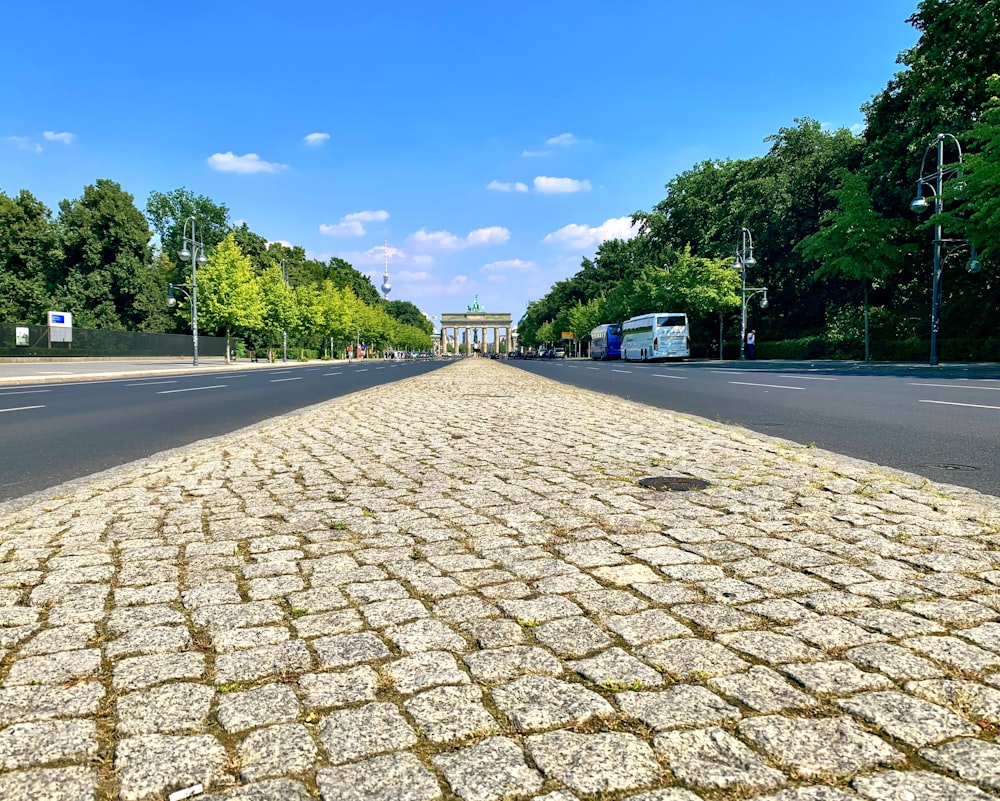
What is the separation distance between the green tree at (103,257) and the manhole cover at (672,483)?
6477 cm

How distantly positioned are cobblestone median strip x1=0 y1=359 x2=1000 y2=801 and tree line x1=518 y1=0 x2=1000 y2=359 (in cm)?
2557

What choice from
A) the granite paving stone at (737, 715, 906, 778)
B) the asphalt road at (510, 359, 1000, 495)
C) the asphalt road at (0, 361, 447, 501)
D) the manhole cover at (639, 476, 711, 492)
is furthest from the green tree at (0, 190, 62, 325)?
the granite paving stone at (737, 715, 906, 778)

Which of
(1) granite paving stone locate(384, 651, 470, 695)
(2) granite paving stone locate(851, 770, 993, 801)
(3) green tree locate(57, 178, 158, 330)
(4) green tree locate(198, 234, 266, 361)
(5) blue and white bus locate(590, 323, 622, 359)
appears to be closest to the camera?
(2) granite paving stone locate(851, 770, 993, 801)

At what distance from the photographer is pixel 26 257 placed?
193 feet

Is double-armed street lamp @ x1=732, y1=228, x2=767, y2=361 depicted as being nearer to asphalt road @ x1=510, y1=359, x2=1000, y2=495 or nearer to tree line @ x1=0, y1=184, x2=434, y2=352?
asphalt road @ x1=510, y1=359, x2=1000, y2=495

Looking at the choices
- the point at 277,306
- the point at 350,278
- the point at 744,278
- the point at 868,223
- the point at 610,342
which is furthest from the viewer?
the point at 350,278

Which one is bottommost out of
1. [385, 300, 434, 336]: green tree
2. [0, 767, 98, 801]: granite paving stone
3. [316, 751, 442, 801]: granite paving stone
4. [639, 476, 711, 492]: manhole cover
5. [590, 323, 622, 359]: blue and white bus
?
[0, 767, 98, 801]: granite paving stone

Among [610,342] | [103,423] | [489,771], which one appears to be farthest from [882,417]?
[610,342]

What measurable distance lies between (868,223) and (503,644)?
1458 inches

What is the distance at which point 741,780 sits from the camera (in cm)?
193

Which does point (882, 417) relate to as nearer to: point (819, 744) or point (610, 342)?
point (819, 744)

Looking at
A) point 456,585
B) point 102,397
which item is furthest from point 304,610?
point 102,397

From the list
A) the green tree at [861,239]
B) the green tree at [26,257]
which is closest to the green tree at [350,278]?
the green tree at [26,257]

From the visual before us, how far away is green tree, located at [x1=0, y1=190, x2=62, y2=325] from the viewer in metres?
57.3
